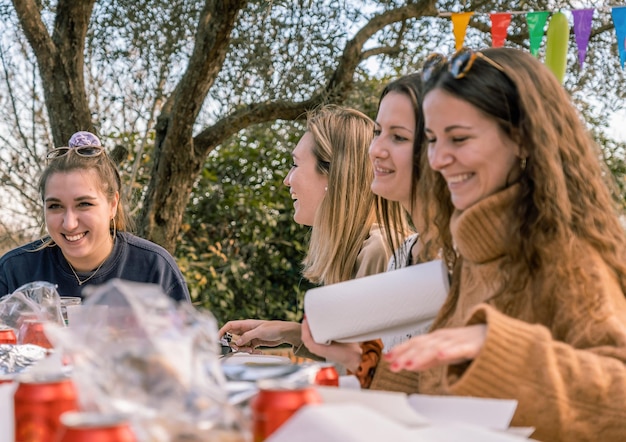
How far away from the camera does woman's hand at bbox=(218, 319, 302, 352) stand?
2188 mm

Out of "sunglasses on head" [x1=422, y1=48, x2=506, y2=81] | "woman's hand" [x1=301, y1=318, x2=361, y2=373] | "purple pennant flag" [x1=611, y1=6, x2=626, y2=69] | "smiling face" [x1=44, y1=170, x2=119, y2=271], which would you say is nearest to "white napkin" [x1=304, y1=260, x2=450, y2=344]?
"woman's hand" [x1=301, y1=318, x2=361, y2=373]

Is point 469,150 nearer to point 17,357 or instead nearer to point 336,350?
point 336,350

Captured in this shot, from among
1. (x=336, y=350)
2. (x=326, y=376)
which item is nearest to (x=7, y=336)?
(x=336, y=350)

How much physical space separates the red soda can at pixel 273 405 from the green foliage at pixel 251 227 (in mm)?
5332

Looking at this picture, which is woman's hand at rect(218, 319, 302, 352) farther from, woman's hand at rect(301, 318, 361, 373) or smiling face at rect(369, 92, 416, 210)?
woman's hand at rect(301, 318, 361, 373)

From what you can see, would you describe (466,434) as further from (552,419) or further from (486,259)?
(486,259)

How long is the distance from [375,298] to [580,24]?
3515 mm

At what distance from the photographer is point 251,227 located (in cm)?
640

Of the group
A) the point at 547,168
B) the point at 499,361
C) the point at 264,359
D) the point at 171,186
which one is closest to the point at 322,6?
the point at 171,186

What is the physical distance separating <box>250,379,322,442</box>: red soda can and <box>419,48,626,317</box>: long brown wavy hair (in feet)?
2.04

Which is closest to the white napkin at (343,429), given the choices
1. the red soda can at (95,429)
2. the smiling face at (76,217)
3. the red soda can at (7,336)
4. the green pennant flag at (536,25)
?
the red soda can at (95,429)

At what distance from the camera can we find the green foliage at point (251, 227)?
6277 mm

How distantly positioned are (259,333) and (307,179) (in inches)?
37.8

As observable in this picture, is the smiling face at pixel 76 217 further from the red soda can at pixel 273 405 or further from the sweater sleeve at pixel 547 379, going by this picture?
the red soda can at pixel 273 405
